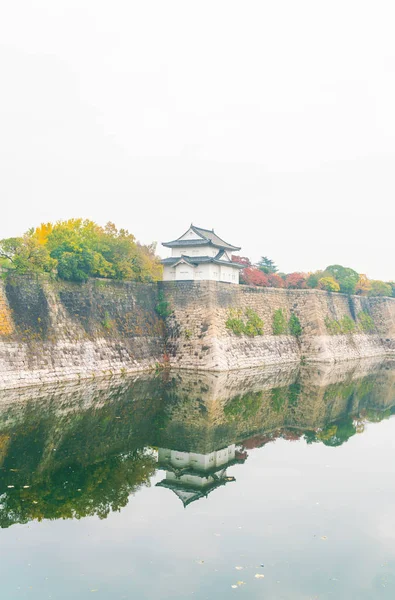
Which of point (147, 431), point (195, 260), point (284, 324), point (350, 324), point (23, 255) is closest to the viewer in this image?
point (147, 431)

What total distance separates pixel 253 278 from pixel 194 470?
27.1 meters

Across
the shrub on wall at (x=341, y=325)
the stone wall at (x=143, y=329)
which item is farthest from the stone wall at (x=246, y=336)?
the shrub on wall at (x=341, y=325)

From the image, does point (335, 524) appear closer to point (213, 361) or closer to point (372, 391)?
point (372, 391)

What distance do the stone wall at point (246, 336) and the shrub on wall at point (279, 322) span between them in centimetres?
27

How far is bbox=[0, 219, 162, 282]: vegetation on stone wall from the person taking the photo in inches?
793

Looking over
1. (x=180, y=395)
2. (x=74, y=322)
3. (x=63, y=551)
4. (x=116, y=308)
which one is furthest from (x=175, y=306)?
(x=63, y=551)

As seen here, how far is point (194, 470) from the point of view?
35.1ft

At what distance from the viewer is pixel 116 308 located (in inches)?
960

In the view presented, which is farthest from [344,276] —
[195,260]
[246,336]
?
[195,260]

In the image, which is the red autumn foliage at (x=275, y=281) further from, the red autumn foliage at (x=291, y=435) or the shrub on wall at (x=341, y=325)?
the red autumn foliage at (x=291, y=435)

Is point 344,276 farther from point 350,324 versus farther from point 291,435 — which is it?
point 291,435

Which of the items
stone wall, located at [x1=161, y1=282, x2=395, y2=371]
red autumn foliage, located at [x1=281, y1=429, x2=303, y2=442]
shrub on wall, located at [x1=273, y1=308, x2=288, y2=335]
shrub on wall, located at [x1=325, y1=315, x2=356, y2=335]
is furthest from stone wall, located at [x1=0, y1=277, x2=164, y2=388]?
shrub on wall, located at [x1=325, y1=315, x2=356, y2=335]

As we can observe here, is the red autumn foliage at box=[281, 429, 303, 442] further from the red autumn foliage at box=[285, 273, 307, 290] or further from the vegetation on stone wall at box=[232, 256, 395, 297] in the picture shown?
the red autumn foliage at box=[285, 273, 307, 290]

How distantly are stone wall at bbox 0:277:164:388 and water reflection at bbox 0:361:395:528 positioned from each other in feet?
3.56
